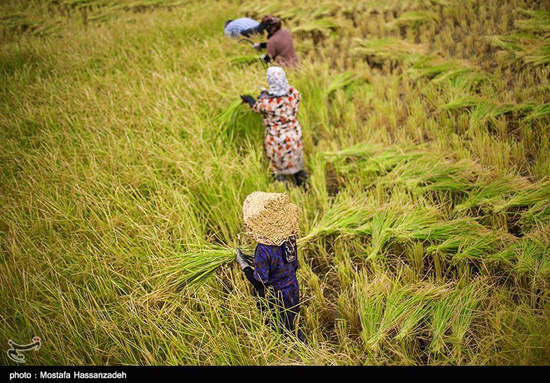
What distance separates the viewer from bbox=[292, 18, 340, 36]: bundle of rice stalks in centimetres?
436

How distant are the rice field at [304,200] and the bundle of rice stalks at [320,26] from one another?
680 mm

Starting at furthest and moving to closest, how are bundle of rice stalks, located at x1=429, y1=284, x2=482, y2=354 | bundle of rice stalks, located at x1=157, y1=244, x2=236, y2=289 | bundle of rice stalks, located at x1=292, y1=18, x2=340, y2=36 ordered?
1. bundle of rice stalks, located at x1=292, y1=18, x2=340, y2=36
2. bundle of rice stalks, located at x1=157, y1=244, x2=236, y2=289
3. bundle of rice stalks, located at x1=429, y1=284, x2=482, y2=354

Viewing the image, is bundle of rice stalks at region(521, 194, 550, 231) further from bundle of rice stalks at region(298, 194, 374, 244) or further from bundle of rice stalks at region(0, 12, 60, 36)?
bundle of rice stalks at region(0, 12, 60, 36)

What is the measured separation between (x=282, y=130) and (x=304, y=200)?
1.84 ft

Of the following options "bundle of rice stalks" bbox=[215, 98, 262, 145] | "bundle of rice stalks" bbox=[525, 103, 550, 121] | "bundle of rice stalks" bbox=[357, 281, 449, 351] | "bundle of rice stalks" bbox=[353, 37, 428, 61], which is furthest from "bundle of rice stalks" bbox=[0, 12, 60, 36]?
"bundle of rice stalks" bbox=[525, 103, 550, 121]

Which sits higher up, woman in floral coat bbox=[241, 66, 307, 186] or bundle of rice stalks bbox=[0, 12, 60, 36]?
bundle of rice stalks bbox=[0, 12, 60, 36]

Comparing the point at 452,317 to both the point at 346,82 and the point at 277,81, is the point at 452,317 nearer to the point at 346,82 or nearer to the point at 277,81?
the point at 277,81

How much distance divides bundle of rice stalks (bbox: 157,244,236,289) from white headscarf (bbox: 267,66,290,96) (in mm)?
1168

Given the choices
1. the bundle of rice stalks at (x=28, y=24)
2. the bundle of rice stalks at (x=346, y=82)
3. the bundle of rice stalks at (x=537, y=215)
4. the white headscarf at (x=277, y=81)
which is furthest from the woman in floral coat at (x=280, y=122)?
the bundle of rice stalks at (x=28, y=24)

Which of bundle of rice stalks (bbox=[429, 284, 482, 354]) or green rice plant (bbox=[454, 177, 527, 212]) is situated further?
green rice plant (bbox=[454, 177, 527, 212])

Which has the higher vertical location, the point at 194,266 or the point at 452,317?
the point at 194,266

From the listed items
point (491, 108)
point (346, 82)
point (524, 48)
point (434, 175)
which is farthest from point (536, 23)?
point (434, 175)

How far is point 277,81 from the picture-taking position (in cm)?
230

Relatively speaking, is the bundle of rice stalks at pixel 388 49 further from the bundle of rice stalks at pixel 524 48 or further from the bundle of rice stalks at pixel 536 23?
the bundle of rice stalks at pixel 536 23
